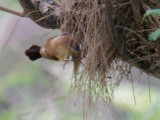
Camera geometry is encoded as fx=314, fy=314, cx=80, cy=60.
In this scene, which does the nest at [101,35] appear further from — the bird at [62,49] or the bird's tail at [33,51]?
the bird's tail at [33,51]

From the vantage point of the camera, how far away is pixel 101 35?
115 cm

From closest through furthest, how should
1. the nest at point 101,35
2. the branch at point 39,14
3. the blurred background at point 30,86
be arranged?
the nest at point 101,35, the branch at point 39,14, the blurred background at point 30,86

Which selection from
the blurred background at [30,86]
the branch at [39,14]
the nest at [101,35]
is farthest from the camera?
the blurred background at [30,86]

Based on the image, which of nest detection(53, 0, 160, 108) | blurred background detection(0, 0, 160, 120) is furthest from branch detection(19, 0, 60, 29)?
blurred background detection(0, 0, 160, 120)

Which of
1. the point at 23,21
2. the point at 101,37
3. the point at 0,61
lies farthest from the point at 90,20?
the point at 0,61

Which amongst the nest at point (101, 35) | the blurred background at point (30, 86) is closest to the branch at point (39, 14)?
the nest at point (101, 35)

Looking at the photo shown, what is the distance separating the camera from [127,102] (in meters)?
2.68

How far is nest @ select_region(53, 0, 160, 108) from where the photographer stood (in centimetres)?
113

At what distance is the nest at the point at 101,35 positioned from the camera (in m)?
1.13

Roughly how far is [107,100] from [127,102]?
1.38m

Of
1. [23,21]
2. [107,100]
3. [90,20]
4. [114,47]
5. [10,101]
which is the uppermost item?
[23,21]

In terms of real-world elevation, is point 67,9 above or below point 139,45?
above

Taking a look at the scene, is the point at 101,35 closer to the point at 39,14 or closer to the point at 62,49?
the point at 62,49

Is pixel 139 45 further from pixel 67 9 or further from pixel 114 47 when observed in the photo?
pixel 67 9
